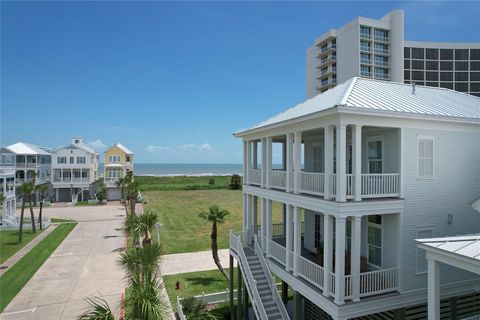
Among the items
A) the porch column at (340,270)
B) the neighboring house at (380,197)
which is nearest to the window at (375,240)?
the neighboring house at (380,197)

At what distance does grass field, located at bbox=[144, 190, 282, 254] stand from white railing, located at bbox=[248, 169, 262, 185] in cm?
720

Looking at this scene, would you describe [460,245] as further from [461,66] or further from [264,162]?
[461,66]

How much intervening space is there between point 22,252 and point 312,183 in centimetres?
2774

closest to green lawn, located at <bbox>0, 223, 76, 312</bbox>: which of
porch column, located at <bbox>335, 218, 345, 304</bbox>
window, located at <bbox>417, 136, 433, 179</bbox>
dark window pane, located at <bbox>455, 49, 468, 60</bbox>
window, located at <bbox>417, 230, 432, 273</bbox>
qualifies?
porch column, located at <bbox>335, 218, 345, 304</bbox>

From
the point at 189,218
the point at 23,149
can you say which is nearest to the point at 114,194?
the point at 23,149

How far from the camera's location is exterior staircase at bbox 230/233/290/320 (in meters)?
13.9

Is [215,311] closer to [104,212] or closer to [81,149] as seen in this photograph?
[104,212]

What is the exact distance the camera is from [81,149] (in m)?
63.6

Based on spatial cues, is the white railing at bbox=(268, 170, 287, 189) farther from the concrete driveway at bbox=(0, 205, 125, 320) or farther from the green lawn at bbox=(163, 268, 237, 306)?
the concrete driveway at bbox=(0, 205, 125, 320)

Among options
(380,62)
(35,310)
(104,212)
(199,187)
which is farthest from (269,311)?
(380,62)

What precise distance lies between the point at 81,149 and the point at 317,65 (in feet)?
189

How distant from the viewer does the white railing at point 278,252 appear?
1511 cm

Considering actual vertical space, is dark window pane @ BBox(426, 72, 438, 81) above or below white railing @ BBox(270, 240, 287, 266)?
above

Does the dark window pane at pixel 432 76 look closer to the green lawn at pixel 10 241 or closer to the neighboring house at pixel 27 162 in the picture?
the green lawn at pixel 10 241
